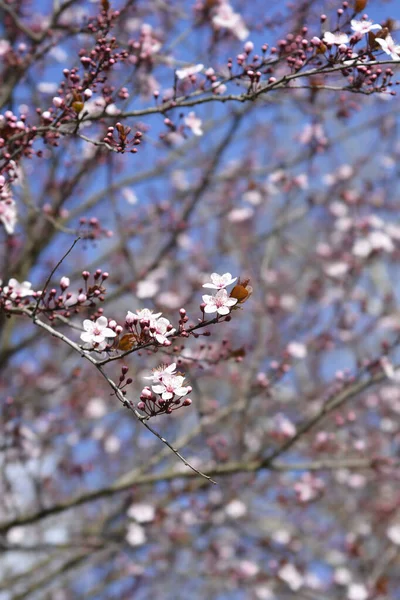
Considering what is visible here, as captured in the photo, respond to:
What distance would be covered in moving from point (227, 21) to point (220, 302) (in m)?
3.00

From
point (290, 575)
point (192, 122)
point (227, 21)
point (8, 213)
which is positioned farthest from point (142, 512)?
point (227, 21)

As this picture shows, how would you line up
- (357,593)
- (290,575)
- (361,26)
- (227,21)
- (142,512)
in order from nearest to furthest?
1. (361,26)
2. (227,21)
3. (142,512)
4. (290,575)
5. (357,593)

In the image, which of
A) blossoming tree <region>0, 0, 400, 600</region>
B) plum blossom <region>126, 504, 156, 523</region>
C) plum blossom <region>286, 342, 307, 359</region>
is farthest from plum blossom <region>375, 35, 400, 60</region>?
plum blossom <region>126, 504, 156, 523</region>

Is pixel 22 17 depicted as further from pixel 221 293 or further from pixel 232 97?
pixel 221 293

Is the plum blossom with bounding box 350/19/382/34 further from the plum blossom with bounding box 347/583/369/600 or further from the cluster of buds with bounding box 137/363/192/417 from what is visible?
the plum blossom with bounding box 347/583/369/600

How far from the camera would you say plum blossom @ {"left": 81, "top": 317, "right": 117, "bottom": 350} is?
2367 millimetres

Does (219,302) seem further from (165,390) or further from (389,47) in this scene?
(389,47)

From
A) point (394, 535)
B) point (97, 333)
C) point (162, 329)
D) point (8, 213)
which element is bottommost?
point (162, 329)

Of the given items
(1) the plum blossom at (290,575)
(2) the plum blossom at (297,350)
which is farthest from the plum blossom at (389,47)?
(1) the plum blossom at (290,575)

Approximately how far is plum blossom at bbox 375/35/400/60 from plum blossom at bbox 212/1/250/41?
6.70 feet

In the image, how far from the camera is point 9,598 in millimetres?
5867

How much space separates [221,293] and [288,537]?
5.36m

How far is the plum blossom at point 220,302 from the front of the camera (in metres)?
2.30

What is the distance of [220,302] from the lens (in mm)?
2355
